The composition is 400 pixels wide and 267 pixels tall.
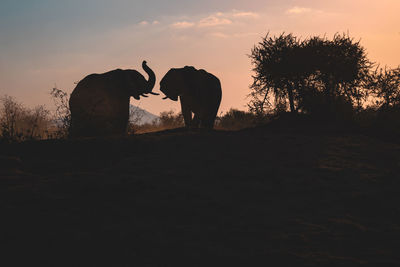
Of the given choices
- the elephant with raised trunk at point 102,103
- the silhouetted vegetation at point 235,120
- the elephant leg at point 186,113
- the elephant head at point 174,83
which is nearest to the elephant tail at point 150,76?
the elephant head at point 174,83

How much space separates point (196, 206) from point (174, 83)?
7.57 m

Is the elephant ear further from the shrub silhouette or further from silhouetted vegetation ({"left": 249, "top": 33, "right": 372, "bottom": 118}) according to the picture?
the shrub silhouette

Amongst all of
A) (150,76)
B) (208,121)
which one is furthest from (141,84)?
(208,121)

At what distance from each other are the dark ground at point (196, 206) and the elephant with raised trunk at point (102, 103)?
283 centimetres

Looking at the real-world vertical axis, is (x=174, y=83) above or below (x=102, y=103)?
above

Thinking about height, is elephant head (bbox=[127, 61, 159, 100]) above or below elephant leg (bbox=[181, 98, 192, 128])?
above

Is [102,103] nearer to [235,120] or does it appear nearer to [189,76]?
[189,76]

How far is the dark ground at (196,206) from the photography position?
110 inches

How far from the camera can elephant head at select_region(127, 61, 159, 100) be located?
31.8 ft

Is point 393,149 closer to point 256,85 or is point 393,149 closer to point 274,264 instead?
point 274,264

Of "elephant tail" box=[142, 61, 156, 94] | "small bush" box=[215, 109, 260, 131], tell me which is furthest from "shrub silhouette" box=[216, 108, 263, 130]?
"elephant tail" box=[142, 61, 156, 94]

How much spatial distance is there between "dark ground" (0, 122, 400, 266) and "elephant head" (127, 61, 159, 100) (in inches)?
140

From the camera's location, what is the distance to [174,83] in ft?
36.0

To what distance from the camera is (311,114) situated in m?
A: 11.3
